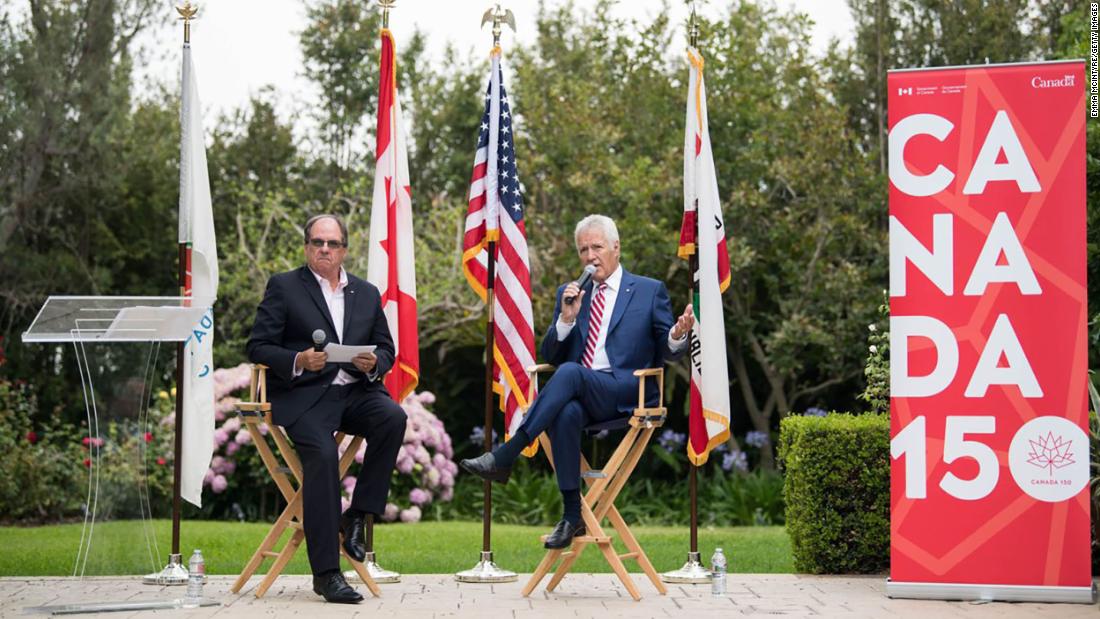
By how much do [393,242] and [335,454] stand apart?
1.37m

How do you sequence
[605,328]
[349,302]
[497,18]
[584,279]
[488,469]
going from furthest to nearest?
[497,18], [605,328], [349,302], [584,279], [488,469]

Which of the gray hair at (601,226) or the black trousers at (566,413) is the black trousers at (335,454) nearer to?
the black trousers at (566,413)

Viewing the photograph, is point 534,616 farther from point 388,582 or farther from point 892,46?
point 892,46

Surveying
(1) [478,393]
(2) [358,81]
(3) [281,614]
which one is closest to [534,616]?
(3) [281,614]

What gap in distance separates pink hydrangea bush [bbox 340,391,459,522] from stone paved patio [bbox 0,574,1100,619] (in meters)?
4.37

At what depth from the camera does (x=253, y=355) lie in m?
5.43

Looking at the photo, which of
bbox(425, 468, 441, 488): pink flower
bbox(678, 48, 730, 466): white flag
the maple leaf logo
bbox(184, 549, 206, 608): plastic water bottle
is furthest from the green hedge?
bbox(425, 468, 441, 488): pink flower

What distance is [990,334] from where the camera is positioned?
5121 millimetres

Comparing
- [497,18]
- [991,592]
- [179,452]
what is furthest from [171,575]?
[991,592]

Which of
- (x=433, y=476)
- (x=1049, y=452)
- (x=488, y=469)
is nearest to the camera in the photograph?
(x=1049, y=452)

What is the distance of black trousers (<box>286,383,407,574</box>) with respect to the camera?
5.21 m

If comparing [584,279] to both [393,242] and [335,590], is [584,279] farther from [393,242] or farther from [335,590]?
[335,590]

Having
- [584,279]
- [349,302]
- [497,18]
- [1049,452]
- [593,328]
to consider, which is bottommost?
[1049,452]

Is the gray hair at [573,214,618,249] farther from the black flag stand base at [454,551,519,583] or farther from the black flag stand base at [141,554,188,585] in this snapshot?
the black flag stand base at [141,554,188,585]
